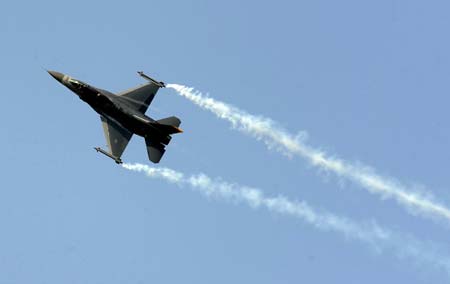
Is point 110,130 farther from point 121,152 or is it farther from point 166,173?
point 166,173

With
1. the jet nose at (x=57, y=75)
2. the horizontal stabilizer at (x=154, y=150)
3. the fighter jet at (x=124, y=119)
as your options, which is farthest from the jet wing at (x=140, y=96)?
the jet nose at (x=57, y=75)

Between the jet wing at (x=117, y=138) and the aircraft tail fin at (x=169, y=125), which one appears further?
the jet wing at (x=117, y=138)

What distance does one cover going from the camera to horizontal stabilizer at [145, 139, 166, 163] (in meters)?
86.9

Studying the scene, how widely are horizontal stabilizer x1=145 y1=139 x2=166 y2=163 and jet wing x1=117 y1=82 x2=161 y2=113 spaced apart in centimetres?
Result: 498

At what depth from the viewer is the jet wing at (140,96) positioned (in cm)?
8981

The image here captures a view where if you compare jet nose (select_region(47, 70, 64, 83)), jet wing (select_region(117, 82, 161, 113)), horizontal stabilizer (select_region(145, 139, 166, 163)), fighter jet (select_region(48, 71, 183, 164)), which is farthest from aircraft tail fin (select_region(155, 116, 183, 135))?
jet nose (select_region(47, 70, 64, 83))

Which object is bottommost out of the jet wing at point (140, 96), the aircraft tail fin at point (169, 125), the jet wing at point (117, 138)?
the jet wing at point (117, 138)

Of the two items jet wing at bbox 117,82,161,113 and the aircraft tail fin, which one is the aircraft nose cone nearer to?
jet wing at bbox 117,82,161,113

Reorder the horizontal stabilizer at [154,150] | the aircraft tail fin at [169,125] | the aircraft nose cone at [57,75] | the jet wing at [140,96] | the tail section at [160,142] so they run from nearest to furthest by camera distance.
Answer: the aircraft tail fin at [169,125]
the tail section at [160,142]
the horizontal stabilizer at [154,150]
the jet wing at [140,96]
the aircraft nose cone at [57,75]

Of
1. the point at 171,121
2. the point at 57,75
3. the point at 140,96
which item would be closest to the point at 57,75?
the point at 57,75

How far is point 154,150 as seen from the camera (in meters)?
87.0

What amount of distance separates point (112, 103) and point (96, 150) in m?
5.68

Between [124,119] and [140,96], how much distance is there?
174 inches

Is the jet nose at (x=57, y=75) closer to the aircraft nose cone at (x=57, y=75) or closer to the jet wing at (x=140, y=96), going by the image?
the aircraft nose cone at (x=57, y=75)
